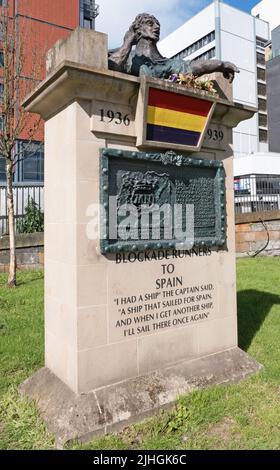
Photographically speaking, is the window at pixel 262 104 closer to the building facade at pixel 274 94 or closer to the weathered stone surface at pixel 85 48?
the building facade at pixel 274 94

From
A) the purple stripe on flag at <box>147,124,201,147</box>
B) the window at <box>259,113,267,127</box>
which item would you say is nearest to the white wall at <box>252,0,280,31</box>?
the window at <box>259,113,267,127</box>

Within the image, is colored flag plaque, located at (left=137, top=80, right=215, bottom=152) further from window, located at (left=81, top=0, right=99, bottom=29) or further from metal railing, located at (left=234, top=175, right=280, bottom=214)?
window, located at (left=81, top=0, right=99, bottom=29)

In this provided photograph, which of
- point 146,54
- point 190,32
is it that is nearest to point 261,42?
point 190,32

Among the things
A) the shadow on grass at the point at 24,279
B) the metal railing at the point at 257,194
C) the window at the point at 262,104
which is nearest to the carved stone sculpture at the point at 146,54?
the shadow on grass at the point at 24,279

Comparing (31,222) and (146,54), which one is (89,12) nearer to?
(31,222)

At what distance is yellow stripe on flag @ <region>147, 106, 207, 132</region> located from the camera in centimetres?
355

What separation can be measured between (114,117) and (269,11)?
213ft

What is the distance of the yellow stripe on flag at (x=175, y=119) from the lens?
11.7 ft

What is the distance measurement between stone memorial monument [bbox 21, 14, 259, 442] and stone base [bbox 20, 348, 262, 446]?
0.01 m

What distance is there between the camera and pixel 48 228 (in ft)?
12.2

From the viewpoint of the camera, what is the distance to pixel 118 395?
3230 mm

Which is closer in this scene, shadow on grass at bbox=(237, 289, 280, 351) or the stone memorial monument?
the stone memorial monument
